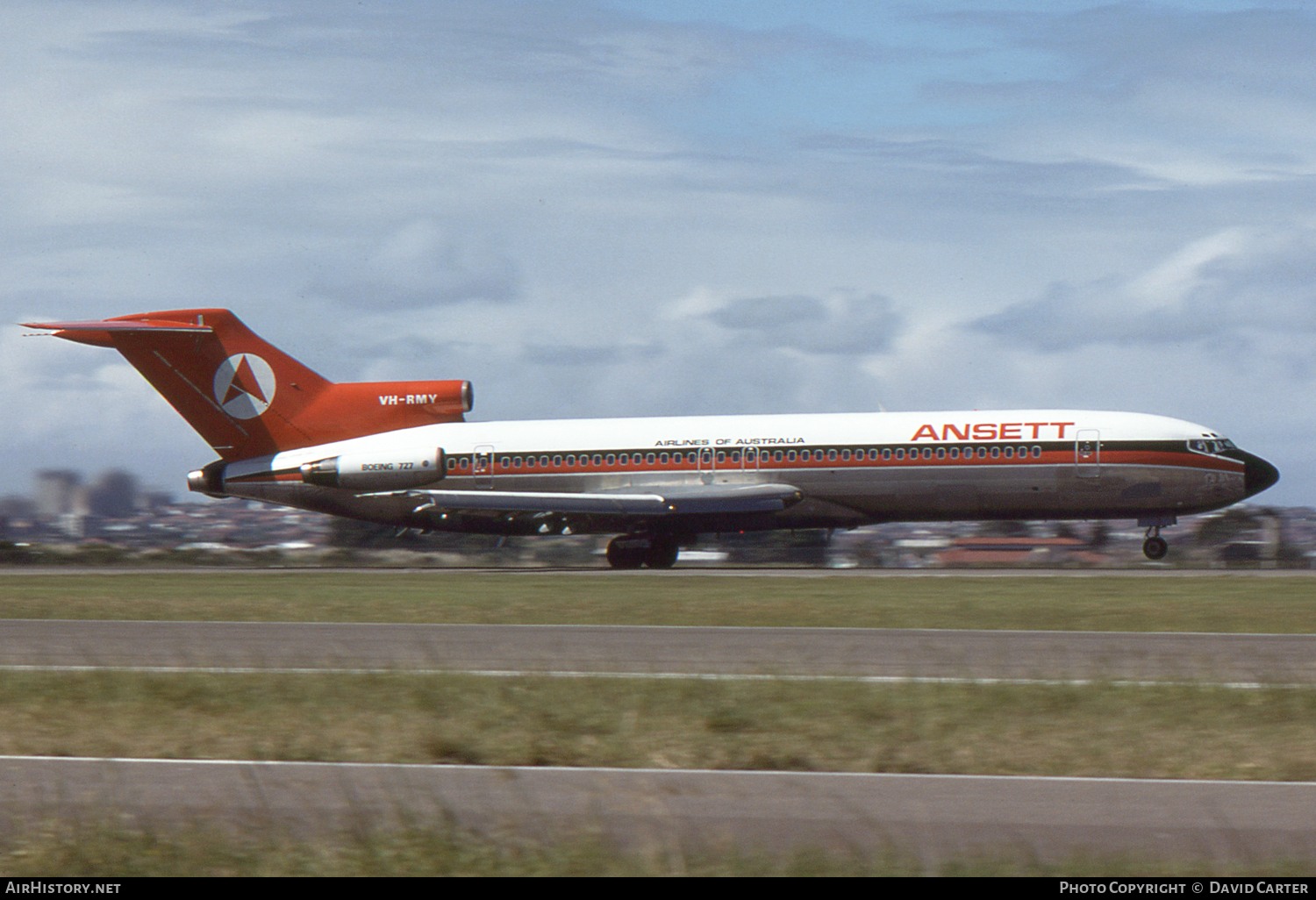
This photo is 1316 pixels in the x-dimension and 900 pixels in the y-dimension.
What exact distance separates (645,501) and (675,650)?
20289 millimetres

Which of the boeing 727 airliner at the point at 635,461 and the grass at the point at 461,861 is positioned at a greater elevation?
the boeing 727 airliner at the point at 635,461

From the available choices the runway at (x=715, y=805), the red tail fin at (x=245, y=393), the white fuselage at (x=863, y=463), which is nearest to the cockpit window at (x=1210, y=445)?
the white fuselage at (x=863, y=463)

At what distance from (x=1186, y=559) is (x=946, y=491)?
7.95m

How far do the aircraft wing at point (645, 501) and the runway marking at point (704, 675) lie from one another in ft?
72.6

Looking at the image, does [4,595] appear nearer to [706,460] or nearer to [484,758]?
[706,460]

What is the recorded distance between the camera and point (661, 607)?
24156 millimetres

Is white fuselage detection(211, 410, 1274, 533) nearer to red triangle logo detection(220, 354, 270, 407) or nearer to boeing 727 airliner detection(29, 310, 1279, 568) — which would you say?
boeing 727 airliner detection(29, 310, 1279, 568)

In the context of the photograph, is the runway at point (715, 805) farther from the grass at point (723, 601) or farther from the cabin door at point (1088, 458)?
the cabin door at point (1088, 458)

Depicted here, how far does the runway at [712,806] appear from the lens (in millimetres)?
7398

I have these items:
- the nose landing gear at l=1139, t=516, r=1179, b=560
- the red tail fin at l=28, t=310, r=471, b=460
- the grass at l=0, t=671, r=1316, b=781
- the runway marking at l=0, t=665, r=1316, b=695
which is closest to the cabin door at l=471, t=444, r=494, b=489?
the red tail fin at l=28, t=310, r=471, b=460

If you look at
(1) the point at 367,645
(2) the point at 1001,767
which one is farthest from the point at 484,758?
(1) the point at 367,645

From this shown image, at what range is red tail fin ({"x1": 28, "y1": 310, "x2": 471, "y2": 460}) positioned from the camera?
41219 mm

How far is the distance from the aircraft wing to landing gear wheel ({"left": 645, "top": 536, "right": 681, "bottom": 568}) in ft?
5.80

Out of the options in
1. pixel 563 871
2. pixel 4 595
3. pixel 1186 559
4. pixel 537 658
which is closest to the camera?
pixel 563 871
